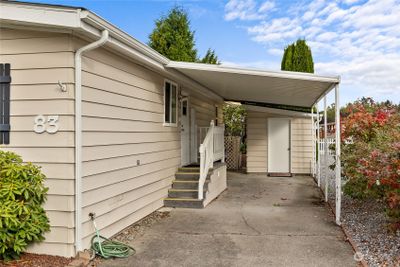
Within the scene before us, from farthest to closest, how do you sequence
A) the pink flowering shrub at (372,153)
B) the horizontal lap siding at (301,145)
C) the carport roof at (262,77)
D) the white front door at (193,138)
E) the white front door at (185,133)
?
the horizontal lap siding at (301,145) < the white front door at (193,138) < the white front door at (185,133) < the carport roof at (262,77) < the pink flowering shrub at (372,153)

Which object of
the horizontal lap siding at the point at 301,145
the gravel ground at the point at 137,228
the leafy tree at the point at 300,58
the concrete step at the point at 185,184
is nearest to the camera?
the gravel ground at the point at 137,228

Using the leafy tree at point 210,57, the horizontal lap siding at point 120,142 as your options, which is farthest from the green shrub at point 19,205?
the leafy tree at point 210,57

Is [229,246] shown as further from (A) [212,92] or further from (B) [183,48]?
(B) [183,48]

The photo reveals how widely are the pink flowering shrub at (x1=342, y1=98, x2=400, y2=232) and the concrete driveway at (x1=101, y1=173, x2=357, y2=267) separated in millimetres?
830

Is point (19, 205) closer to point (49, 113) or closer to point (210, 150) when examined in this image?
point (49, 113)

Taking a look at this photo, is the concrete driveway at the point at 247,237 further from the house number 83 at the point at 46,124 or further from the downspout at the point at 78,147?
the house number 83 at the point at 46,124

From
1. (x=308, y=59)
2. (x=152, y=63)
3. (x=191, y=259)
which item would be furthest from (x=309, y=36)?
(x=191, y=259)

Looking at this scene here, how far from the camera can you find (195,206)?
6.86 m

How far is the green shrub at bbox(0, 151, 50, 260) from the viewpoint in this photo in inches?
139

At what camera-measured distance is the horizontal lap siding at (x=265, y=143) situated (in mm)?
12281

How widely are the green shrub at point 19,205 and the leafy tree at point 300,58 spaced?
1153 cm

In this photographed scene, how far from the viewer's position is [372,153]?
16.7 feet

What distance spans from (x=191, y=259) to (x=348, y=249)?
83.7 inches

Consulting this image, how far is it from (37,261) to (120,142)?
2002 mm
